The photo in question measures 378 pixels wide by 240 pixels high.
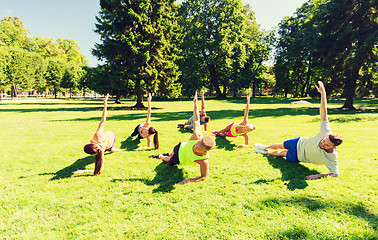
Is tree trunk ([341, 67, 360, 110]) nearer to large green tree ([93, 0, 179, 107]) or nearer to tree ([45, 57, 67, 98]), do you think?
large green tree ([93, 0, 179, 107])

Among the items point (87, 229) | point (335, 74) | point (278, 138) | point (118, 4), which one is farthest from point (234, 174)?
point (118, 4)

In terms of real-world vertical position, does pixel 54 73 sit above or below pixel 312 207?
above

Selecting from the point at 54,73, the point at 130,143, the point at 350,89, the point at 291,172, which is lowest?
the point at 291,172

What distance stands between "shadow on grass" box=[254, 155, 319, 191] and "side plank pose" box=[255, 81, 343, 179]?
21 centimetres

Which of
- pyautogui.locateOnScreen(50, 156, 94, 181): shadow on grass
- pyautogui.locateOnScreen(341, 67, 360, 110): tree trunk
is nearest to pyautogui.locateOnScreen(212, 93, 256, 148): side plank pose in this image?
pyautogui.locateOnScreen(50, 156, 94, 181): shadow on grass

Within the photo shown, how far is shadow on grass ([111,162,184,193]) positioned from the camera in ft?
16.2

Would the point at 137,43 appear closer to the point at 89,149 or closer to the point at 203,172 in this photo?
the point at 89,149

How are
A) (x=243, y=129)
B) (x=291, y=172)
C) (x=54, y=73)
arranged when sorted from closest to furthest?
1. (x=291, y=172)
2. (x=243, y=129)
3. (x=54, y=73)

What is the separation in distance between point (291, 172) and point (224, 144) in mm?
3269

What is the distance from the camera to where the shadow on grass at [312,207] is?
331cm

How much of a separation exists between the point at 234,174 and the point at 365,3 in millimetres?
26839

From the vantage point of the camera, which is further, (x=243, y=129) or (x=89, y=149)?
(x=243, y=129)

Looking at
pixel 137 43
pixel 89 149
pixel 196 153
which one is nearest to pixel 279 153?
pixel 196 153

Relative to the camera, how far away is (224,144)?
8.50m
